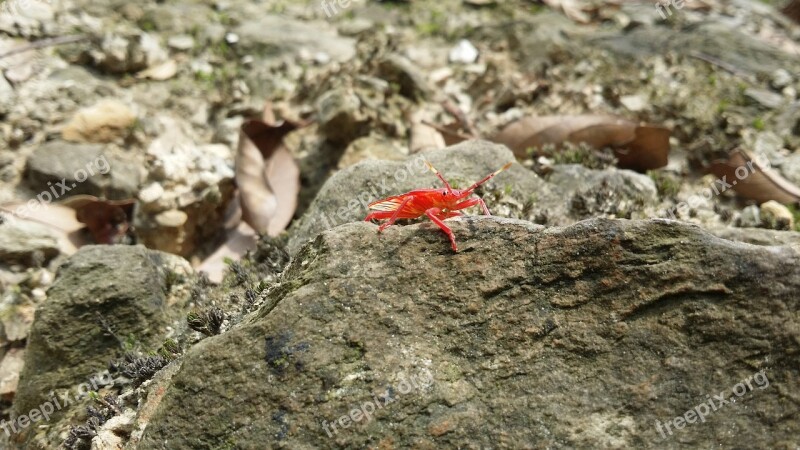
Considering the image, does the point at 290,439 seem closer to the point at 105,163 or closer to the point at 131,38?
the point at 105,163

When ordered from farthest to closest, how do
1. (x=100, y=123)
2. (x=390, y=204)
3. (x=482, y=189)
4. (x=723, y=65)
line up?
(x=723, y=65) < (x=100, y=123) < (x=482, y=189) < (x=390, y=204)

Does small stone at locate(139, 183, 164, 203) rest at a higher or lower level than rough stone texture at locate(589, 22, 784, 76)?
lower

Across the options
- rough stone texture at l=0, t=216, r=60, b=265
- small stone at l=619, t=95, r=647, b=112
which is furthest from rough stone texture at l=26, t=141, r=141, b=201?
small stone at l=619, t=95, r=647, b=112

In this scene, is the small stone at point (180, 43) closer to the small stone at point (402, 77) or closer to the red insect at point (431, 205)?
the small stone at point (402, 77)

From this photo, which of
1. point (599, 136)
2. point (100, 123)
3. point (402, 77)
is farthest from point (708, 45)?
point (100, 123)

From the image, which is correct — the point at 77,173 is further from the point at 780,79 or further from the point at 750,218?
the point at 780,79

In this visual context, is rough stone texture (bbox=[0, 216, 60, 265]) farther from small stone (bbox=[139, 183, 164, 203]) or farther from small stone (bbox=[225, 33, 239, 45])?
small stone (bbox=[225, 33, 239, 45])
